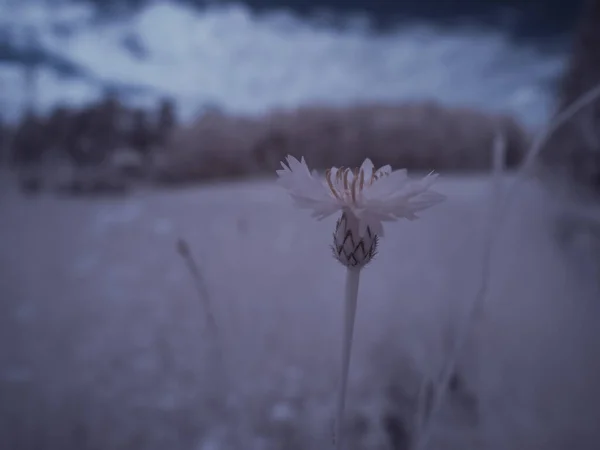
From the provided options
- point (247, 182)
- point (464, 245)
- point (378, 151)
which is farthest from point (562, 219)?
point (247, 182)

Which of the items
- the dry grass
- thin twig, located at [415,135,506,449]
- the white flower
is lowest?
thin twig, located at [415,135,506,449]

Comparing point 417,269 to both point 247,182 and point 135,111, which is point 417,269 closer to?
point 247,182

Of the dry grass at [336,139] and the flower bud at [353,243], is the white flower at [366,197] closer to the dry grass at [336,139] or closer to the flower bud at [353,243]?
the flower bud at [353,243]

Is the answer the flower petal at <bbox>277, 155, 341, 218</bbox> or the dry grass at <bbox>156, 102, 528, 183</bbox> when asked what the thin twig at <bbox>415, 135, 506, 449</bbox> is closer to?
the flower petal at <bbox>277, 155, 341, 218</bbox>

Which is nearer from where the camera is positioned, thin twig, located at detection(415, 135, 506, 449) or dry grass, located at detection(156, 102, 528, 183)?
thin twig, located at detection(415, 135, 506, 449)

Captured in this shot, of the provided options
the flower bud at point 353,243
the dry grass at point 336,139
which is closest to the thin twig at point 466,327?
the flower bud at point 353,243

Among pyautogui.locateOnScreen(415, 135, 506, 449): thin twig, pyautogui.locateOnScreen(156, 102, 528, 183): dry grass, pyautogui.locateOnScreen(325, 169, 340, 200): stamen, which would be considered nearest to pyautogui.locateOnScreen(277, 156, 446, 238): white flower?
pyautogui.locateOnScreen(325, 169, 340, 200): stamen
